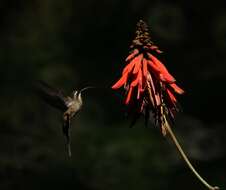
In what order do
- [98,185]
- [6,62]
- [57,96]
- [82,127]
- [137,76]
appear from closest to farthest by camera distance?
[137,76]
[57,96]
[98,185]
[82,127]
[6,62]

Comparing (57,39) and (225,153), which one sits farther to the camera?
(57,39)

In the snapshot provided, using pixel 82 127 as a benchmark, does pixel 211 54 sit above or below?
above

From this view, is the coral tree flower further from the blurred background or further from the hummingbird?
the blurred background

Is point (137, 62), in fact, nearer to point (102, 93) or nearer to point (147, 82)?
point (147, 82)

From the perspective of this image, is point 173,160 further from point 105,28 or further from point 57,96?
point 57,96

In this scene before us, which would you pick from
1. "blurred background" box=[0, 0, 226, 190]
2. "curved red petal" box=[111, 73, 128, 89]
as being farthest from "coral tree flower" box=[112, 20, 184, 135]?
"blurred background" box=[0, 0, 226, 190]

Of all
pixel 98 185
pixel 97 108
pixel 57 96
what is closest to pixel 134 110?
pixel 57 96
